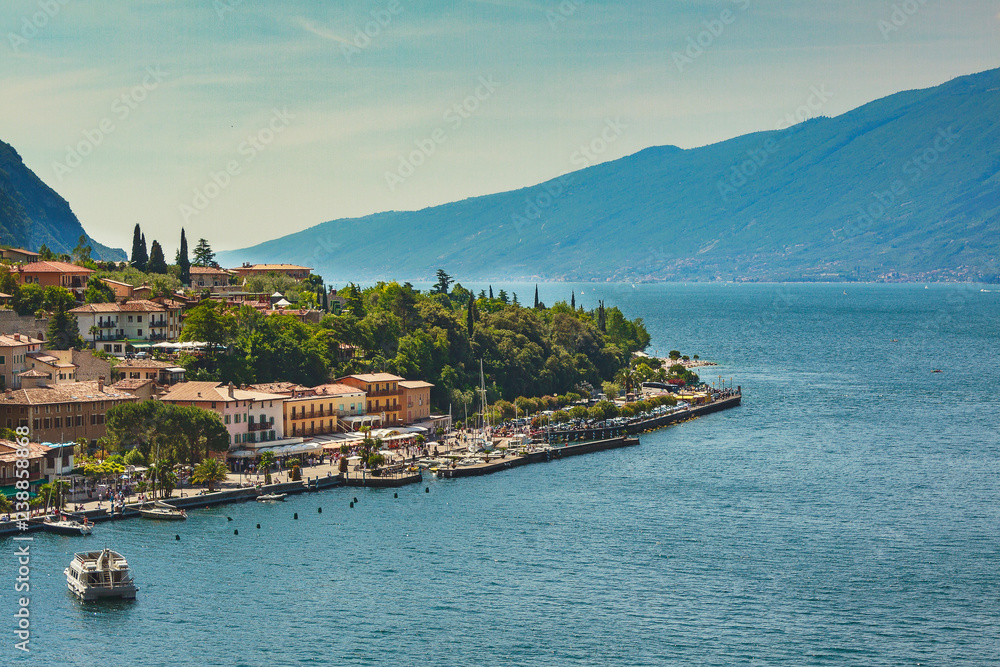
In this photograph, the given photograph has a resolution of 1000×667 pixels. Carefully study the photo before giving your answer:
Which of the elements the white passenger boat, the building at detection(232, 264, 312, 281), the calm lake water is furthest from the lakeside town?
the building at detection(232, 264, 312, 281)

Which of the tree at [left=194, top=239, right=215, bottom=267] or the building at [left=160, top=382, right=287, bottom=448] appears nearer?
the building at [left=160, top=382, right=287, bottom=448]

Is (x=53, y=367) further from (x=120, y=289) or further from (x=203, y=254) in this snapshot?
(x=203, y=254)

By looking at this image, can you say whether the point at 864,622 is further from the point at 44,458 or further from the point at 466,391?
the point at 466,391

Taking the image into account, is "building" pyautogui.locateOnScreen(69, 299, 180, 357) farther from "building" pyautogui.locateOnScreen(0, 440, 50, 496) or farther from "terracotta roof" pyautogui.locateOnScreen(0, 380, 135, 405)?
"building" pyautogui.locateOnScreen(0, 440, 50, 496)

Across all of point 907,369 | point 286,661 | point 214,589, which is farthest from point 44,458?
point 907,369

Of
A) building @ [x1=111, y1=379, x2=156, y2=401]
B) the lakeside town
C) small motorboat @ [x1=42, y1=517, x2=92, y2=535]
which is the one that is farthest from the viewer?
building @ [x1=111, y1=379, x2=156, y2=401]

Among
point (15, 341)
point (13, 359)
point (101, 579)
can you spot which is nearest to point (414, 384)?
point (15, 341)

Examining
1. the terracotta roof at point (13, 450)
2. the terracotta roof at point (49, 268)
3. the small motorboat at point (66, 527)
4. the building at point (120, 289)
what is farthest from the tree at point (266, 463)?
the terracotta roof at point (49, 268)
